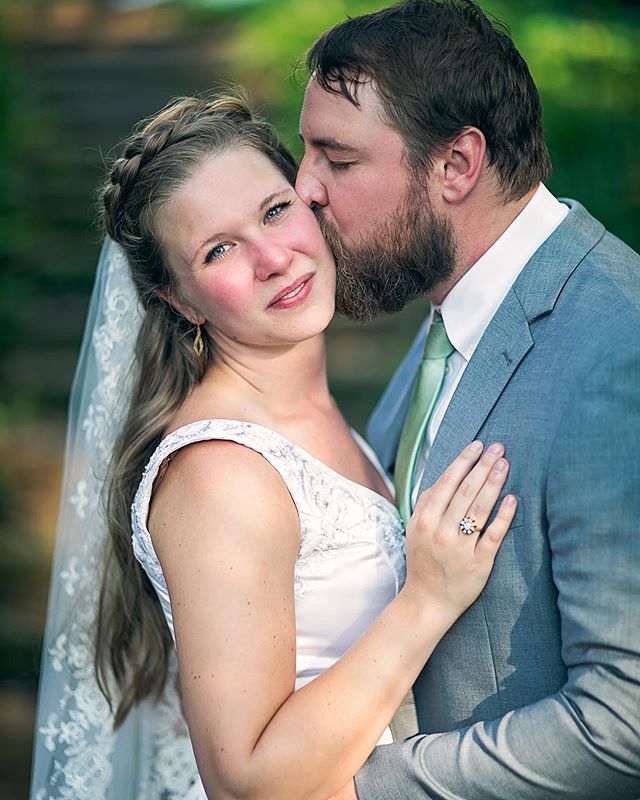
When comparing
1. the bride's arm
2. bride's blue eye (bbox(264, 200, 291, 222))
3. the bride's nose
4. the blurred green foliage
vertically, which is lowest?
the bride's arm

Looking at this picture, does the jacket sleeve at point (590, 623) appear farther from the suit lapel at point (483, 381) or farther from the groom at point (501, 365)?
the suit lapel at point (483, 381)

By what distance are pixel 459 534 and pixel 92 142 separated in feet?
15.3

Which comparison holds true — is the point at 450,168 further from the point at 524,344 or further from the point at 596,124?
the point at 596,124

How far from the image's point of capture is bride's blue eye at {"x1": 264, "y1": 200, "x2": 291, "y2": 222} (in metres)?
2.49

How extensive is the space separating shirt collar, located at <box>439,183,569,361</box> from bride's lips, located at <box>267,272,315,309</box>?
375 mm

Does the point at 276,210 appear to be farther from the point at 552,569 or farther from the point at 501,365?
the point at 552,569

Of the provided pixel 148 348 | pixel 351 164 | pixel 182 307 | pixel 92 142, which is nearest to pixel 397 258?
pixel 351 164

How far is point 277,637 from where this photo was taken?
216 cm

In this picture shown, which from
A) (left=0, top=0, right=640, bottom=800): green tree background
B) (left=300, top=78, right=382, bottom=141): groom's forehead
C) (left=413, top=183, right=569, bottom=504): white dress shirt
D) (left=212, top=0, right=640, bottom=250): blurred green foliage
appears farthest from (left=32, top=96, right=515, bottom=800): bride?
(left=212, top=0, right=640, bottom=250): blurred green foliage

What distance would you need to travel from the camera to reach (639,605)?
1.93 m

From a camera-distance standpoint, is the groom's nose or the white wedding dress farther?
the groom's nose

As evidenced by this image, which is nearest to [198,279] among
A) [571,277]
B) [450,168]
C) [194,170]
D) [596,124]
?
[194,170]

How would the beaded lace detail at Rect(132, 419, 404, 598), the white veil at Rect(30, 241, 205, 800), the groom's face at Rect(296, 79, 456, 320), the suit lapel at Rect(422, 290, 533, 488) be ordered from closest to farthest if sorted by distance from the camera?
the suit lapel at Rect(422, 290, 533, 488) < the beaded lace detail at Rect(132, 419, 404, 598) < the groom's face at Rect(296, 79, 456, 320) < the white veil at Rect(30, 241, 205, 800)

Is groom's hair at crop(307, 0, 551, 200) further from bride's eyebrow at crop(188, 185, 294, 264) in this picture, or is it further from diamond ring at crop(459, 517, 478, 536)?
diamond ring at crop(459, 517, 478, 536)
